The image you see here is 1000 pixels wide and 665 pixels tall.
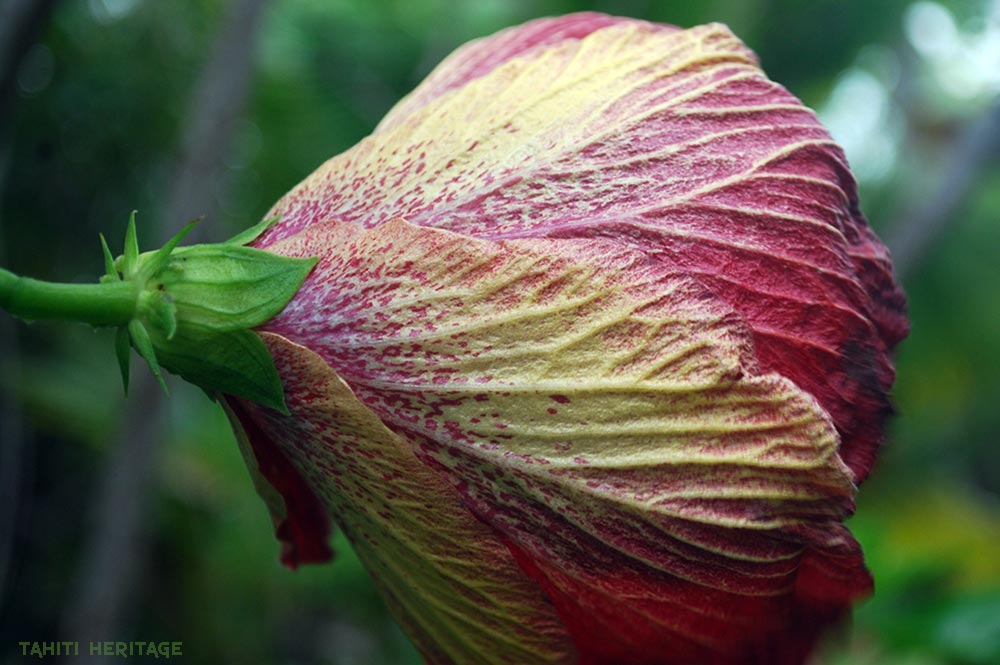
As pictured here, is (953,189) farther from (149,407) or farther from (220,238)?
(149,407)

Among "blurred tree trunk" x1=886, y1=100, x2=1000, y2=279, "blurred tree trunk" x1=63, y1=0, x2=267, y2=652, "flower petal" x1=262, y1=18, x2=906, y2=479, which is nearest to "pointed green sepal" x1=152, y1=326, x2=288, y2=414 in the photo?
"flower petal" x1=262, y1=18, x2=906, y2=479

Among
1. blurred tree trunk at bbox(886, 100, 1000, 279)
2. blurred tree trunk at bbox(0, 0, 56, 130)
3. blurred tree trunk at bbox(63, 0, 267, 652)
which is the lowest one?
blurred tree trunk at bbox(886, 100, 1000, 279)

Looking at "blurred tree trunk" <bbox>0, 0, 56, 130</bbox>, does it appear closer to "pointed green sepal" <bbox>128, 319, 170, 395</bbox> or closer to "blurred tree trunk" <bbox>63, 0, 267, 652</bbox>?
"pointed green sepal" <bbox>128, 319, 170, 395</bbox>

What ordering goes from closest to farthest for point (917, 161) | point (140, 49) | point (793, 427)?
1. point (793, 427)
2. point (140, 49)
3. point (917, 161)

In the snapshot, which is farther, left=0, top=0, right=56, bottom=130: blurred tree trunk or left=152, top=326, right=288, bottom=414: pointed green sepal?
left=0, top=0, right=56, bottom=130: blurred tree trunk

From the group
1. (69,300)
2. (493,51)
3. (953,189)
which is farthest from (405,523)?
(953,189)

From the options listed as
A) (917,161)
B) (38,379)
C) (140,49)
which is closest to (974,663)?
(140,49)

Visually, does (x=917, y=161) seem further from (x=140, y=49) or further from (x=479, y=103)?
A: (x=479, y=103)
